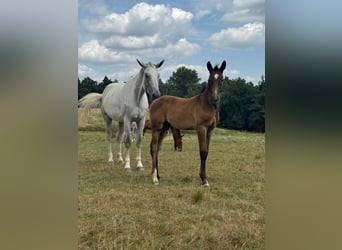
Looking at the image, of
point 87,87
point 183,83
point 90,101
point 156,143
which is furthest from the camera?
point 183,83

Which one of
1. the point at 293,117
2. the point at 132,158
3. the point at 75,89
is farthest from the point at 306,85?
the point at 132,158

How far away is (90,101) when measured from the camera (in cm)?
700

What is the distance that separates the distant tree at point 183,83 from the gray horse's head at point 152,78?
3.41 metres

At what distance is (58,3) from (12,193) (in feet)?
1.53

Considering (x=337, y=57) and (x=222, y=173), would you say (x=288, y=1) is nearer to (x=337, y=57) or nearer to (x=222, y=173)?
(x=337, y=57)

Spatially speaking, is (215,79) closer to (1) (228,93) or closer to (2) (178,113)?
(2) (178,113)

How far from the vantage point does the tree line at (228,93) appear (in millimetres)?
5326

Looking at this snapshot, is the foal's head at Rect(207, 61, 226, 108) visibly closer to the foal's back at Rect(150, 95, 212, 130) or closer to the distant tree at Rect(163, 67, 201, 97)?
the foal's back at Rect(150, 95, 212, 130)

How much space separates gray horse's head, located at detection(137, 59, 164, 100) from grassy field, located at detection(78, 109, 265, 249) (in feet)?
4.19

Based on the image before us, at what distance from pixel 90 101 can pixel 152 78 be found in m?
2.15

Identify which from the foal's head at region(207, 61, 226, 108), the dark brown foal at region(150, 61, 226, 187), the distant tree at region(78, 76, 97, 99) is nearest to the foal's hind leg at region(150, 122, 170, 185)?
the dark brown foal at region(150, 61, 226, 187)

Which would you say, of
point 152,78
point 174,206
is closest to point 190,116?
point 152,78

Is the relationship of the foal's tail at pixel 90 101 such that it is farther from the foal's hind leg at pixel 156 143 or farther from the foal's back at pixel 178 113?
the foal's hind leg at pixel 156 143

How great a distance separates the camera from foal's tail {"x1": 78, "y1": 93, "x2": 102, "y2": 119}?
22.8 ft
